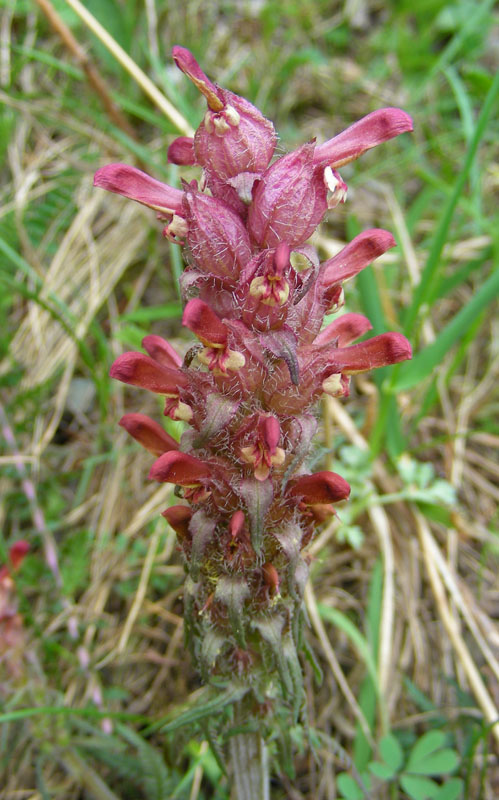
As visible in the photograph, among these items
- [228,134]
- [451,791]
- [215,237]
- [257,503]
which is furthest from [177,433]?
[451,791]

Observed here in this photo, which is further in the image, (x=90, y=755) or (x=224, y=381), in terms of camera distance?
(x=90, y=755)

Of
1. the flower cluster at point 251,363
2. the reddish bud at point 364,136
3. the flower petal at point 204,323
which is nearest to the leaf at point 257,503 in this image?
the flower cluster at point 251,363

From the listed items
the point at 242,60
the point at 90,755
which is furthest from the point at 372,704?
the point at 242,60

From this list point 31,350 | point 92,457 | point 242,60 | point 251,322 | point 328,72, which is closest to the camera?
point 251,322

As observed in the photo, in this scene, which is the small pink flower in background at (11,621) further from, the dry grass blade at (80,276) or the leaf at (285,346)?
the leaf at (285,346)

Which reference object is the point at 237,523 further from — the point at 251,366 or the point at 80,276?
the point at 80,276

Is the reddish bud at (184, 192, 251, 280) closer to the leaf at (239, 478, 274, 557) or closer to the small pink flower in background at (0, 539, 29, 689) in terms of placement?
the leaf at (239, 478, 274, 557)

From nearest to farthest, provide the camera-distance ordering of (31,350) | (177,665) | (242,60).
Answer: (177,665)
(31,350)
(242,60)

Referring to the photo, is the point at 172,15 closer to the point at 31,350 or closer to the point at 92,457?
the point at 31,350
